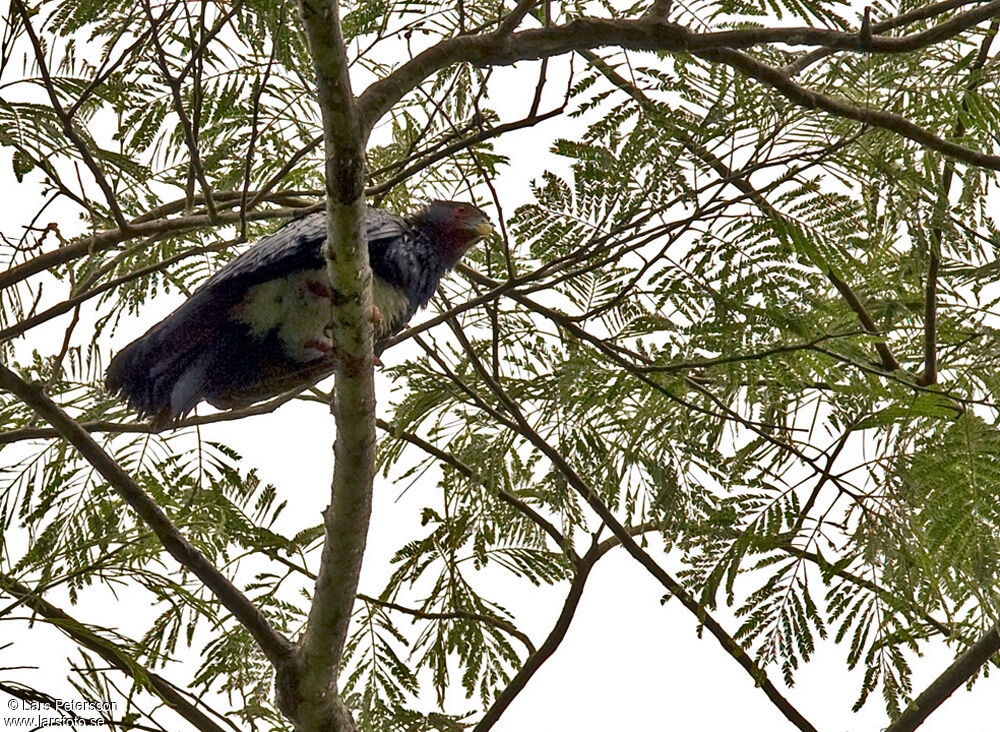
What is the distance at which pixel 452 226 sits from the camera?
4.85 metres

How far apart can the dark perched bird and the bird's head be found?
29 millimetres

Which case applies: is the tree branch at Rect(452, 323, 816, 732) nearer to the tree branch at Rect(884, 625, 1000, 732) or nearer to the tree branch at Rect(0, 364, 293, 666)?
the tree branch at Rect(884, 625, 1000, 732)

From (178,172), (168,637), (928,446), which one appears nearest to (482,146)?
(178,172)

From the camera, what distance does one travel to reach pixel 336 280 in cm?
315

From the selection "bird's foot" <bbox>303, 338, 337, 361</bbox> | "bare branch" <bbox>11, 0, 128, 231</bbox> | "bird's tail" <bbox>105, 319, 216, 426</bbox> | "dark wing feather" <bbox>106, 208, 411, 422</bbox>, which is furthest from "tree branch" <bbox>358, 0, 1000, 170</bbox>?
"bird's tail" <bbox>105, 319, 216, 426</bbox>

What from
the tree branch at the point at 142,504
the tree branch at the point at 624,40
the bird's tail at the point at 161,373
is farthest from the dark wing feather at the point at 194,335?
the tree branch at the point at 624,40

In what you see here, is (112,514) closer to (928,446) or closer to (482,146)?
(482,146)

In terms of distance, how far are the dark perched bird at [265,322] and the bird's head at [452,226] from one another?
3cm

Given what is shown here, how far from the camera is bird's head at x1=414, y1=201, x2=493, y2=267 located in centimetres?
483

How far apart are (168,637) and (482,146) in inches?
88.3

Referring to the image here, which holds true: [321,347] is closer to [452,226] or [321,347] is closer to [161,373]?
[161,373]

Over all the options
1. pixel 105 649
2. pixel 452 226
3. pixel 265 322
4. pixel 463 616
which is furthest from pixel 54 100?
pixel 463 616

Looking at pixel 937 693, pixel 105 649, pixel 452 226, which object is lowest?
pixel 937 693

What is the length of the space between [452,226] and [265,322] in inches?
36.4
